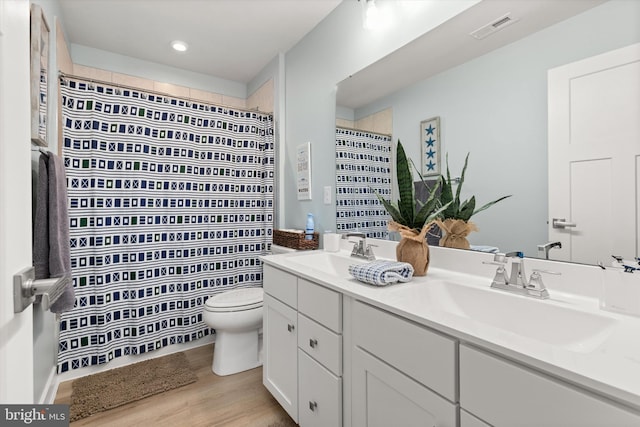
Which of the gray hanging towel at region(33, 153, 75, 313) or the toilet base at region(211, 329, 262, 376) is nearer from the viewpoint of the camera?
the gray hanging towel at region(33, 153, 75, 313)

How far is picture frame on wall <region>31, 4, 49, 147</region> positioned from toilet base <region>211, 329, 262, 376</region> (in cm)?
150

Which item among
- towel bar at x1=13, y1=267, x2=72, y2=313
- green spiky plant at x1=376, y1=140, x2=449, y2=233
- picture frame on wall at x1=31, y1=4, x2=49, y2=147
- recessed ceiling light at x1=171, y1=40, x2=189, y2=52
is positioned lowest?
towel bar at x1=13, y1=267, x2=72, y2=313

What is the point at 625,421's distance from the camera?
0.51m

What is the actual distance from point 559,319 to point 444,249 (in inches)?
21.6

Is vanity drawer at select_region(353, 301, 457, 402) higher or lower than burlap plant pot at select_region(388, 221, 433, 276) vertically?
lower

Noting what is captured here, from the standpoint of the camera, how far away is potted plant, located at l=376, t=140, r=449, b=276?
1280mm

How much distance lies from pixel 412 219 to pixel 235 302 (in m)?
1.34

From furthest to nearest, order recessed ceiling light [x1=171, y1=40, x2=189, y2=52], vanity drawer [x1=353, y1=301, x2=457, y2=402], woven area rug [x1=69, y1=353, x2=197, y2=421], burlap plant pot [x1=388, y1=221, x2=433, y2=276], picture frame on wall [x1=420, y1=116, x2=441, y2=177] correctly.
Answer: recessed ceiling light [x1=171, y1=40, x2=189, y2=52]
woven area rug [x1=69, y1=353, x2=197, y2=421]
picture frame on wall [x1=420, y1=116, x2=441, y2=177]
burlap plant pot [x1=388, y1=221, x2=433, y2=276]
vanity drawer [x1=353, y1=301, x2=457, y2=402]

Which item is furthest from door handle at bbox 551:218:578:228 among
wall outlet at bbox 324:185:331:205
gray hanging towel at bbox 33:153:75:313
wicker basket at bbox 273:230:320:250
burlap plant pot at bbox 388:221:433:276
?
gray hanging towel at bbox 33:153:75:313

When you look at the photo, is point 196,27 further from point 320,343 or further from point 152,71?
point 320,343

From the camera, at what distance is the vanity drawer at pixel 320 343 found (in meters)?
1.16

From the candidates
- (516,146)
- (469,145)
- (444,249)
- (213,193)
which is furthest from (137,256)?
(516,146)

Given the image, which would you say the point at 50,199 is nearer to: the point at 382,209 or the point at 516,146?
the point at 382,209

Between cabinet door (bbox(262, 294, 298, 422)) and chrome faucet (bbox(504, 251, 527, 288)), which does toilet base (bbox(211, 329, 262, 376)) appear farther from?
chrome faucet (bbox(504, 251, 527, 288))
